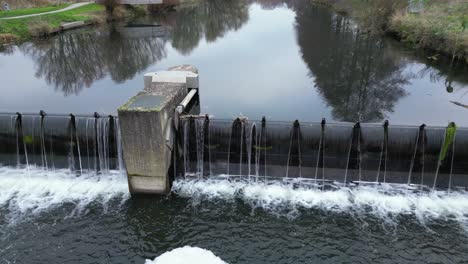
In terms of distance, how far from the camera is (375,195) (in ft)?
39.9

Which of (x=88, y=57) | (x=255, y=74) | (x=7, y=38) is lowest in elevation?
(x=255, y=74)

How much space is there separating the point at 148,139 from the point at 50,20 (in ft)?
113

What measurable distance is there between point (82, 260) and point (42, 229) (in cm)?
192

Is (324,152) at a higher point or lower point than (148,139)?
lower

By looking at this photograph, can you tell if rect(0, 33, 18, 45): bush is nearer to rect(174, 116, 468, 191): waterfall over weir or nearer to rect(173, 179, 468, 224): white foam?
rect(174, 116, 468, 191): waterfall over weir

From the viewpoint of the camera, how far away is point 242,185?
42.3 feet

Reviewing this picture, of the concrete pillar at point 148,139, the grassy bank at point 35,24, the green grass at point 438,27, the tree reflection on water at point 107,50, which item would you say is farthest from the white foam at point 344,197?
the grassy bank at point 35,24

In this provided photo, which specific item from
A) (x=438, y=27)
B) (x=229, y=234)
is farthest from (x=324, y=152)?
(x=438, y=27)

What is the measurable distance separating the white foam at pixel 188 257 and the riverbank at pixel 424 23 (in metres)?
21.1

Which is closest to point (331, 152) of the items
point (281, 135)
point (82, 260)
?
point (281, 135)

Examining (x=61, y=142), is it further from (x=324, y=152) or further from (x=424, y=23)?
(x=424, y=23)

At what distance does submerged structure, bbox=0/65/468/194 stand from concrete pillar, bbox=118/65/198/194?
0.03 meters

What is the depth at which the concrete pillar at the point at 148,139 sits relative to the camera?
11148 millimetres

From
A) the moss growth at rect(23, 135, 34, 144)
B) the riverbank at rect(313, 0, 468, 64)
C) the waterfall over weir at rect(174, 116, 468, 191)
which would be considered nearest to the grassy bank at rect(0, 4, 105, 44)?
the moss growth at rect(23, 135, 34, 144)
